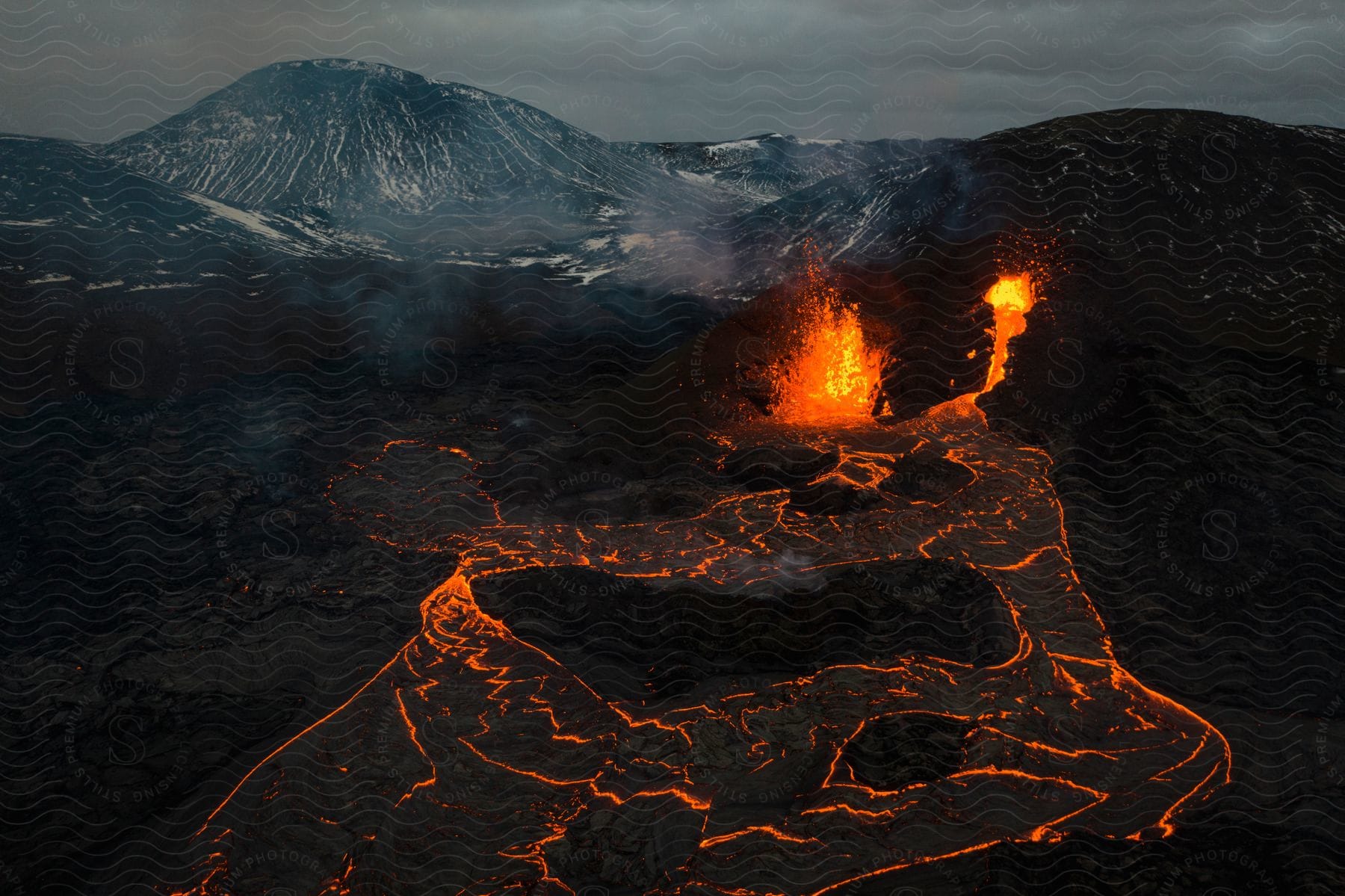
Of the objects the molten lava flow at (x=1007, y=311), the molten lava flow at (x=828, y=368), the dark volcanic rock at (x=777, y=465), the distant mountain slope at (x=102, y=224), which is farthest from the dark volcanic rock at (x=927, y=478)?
the distant mountain slope at (x=102, y=224)

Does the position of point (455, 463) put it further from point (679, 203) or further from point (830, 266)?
point (679, 203)

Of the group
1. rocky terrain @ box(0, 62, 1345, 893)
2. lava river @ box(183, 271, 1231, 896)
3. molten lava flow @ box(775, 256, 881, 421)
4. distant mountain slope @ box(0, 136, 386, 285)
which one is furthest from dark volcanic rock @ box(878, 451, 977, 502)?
distant mountain slope @ box(0, 136, 386, 285)

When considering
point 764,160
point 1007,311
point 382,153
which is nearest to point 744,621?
point 1007,311

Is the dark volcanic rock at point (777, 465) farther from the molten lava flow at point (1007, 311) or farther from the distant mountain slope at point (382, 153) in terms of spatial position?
the distant mountain slope at point (382, 153)

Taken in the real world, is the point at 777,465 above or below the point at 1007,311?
below

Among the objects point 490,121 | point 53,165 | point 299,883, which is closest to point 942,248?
point 299,883

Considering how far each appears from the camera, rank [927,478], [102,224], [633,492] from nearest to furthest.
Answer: [927,478]
[633,492]
[102,224]

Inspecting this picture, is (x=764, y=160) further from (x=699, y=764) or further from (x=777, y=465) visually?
(x=699, y=764)
